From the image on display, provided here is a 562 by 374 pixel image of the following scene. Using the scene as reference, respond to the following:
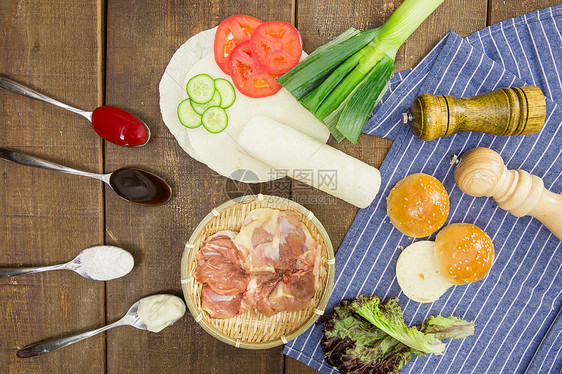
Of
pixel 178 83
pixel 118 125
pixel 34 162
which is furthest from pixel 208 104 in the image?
pixel 34 162

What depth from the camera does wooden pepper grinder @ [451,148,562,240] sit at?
164 cm

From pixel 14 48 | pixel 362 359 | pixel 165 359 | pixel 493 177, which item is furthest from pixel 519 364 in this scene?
pixel 14 48

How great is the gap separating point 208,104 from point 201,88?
0.26 ft

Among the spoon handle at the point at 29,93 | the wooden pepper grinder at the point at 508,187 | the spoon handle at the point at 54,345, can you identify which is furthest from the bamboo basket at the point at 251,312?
the spoon handle at the point at 29,93

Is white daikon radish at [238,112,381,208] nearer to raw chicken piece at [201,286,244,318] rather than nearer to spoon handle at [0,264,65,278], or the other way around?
raw chicken piece at [201,286,244,318]

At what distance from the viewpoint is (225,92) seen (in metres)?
1.74

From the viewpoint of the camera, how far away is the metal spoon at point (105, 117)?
68.8 inches

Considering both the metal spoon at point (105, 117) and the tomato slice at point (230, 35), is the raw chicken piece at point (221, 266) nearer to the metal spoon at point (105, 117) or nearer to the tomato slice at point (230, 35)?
the metal spoon at point (105, 117)

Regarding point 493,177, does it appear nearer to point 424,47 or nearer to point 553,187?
point 553,187

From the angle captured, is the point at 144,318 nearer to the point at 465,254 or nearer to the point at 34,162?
the point at 34,162

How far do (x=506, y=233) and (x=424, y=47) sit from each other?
104cm

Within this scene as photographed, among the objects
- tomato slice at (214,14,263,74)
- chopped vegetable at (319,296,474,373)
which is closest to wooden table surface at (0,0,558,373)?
tomato slice at (214,14,263,74)

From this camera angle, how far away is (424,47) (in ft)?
6.00

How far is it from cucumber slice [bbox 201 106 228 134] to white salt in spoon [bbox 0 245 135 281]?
2.57ft
